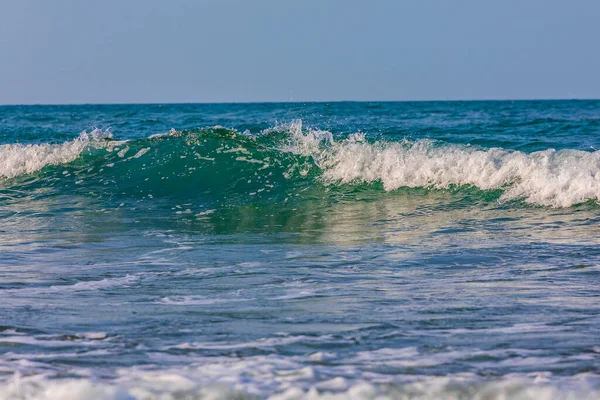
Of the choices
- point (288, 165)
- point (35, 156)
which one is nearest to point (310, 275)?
point (288, 165)

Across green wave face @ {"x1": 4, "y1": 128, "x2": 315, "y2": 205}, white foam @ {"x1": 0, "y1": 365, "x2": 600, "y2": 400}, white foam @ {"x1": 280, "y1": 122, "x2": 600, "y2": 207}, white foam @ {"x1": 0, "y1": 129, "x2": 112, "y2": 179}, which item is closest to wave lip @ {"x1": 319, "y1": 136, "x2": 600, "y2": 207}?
white foam @ {"x1": 280, "y1": 122, "x2": 600, "y2": 207}

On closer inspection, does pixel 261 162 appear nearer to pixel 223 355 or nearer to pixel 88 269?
pixel 88 269

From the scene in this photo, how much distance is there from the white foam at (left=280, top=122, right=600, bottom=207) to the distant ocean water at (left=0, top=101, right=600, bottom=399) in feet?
0.12

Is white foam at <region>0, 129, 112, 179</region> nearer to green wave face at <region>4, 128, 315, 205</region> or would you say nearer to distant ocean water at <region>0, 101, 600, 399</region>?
green wave face at <region>4, 128, 315, 205</region>

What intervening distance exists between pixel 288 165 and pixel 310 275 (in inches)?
270

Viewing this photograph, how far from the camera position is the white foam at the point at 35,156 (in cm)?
1315

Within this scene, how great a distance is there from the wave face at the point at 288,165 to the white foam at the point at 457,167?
0.01 m

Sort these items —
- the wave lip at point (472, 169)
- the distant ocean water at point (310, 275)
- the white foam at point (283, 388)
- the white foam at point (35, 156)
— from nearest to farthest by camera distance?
the white foam at point (283, 388)
the distant ocean water at point (310, 275)
the wave lip at point (472, 169)
the white foam at point (35, 156)

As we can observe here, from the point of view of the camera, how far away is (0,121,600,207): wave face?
9852 millimetres

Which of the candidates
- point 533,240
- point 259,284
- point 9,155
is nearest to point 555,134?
point 533,240

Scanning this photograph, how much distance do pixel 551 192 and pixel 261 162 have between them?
5.03 meters

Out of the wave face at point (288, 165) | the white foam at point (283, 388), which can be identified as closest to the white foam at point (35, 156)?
the wave face at point (288, 165)

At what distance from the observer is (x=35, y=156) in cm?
1353

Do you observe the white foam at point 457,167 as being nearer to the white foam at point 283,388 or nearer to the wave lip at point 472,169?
the wave lip at point 472,169
